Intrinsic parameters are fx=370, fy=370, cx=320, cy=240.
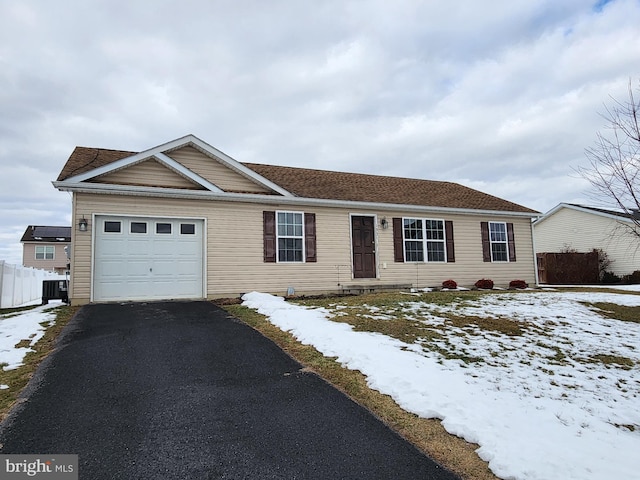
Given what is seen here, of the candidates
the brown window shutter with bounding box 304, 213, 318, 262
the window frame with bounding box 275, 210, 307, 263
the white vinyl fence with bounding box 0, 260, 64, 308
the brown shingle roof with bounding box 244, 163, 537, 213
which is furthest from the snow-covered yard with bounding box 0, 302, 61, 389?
the brown shingle roof with bounding box 244, 163, 537, 213

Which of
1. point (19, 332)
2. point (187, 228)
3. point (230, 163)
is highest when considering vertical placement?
point (230, 163)

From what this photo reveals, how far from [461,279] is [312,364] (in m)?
10.6

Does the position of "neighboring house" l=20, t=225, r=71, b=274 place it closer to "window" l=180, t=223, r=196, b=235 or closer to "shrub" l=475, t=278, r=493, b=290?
"window" l=180, t=223, r=196, b=235

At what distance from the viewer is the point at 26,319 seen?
24.5 ft

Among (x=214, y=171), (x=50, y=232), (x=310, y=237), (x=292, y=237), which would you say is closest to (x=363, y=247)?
(x=310, y=237)

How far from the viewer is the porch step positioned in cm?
1214

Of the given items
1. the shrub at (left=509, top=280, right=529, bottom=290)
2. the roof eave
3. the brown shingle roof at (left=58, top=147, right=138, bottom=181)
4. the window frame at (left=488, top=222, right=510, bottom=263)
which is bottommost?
the shrub at (left=509, top=280, right=529, bottom=290)

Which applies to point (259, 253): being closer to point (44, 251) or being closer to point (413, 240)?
point (413, 240)

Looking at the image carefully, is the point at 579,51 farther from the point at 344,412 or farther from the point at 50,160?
the point at 50,160

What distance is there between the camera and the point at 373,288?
40.7 feet

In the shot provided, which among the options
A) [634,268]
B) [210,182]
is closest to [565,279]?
[634,268]

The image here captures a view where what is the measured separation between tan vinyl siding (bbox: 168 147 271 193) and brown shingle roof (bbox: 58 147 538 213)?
129 centimetres

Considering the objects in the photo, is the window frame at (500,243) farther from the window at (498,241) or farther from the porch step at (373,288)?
the porch step at (373,288)

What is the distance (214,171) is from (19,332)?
21.0 feet
